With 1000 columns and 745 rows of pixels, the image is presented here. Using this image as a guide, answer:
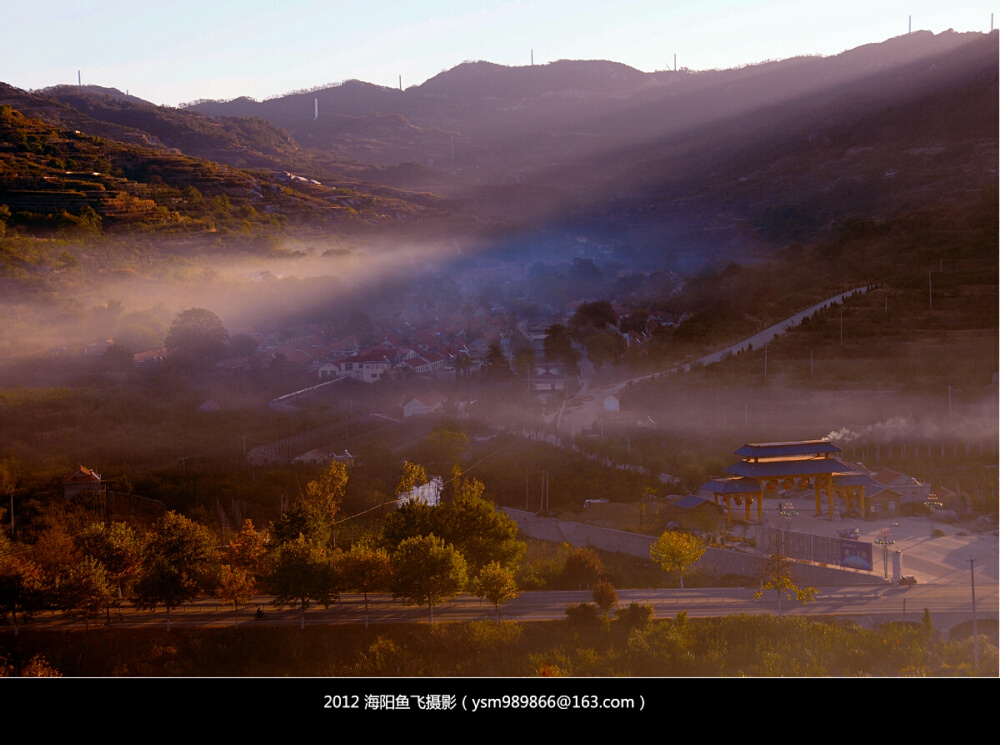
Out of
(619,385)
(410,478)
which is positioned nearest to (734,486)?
(410,478)

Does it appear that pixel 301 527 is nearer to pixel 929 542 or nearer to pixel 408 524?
pixel 408 524

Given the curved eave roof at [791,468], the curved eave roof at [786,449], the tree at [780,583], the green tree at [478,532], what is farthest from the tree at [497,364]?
the tree at [780,583]

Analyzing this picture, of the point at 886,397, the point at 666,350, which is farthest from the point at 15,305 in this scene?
the point at 886,397

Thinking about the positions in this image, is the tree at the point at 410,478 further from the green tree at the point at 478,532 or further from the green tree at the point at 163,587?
the green tree at the point at 163,587

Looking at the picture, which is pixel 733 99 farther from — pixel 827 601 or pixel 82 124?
pixel 827 601

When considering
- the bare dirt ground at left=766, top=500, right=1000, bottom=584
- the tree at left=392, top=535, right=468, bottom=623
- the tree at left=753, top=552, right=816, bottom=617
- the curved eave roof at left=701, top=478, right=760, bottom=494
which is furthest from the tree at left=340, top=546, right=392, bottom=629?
the bare dirt ground at left=766, top=500, right=1000, bottom=584

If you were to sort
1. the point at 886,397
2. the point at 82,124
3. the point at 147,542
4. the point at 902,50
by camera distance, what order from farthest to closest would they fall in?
the point at 82,124 → the point at 902,50 → the point at 886,397 → the point at 147,542
